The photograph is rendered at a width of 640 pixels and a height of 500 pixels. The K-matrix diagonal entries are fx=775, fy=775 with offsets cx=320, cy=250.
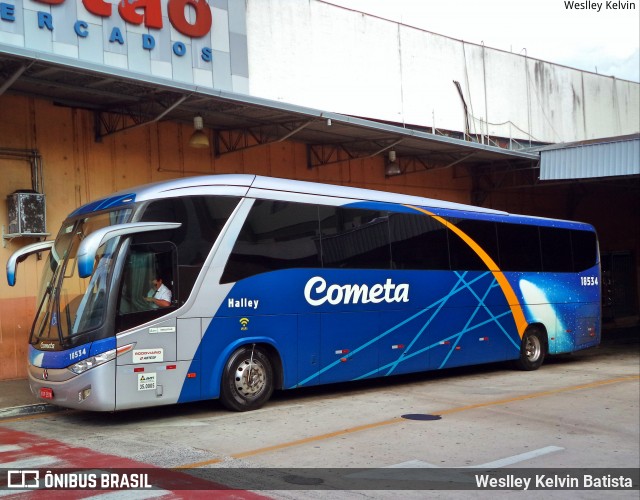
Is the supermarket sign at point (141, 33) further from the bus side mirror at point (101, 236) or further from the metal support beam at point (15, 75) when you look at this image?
the bus side mirror at point (101, 236)

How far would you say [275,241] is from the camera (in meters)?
12.2

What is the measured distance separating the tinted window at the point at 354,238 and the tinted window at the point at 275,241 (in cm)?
25

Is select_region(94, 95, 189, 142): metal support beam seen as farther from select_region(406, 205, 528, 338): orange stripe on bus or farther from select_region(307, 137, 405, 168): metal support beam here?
select_region(406, 205, 528, 338): orange stripe on bus

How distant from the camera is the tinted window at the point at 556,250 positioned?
707 inches

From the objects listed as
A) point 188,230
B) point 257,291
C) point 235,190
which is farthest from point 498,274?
point 188,230

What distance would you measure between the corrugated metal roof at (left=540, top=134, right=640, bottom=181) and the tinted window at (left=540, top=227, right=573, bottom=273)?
2.71 meters

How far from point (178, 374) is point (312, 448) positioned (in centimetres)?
266

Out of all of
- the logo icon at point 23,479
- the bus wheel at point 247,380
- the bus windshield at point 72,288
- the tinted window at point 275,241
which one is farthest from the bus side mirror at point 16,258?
the logo icon at point 23,479

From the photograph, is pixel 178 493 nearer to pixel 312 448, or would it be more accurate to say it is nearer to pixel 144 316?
pixel 312 448

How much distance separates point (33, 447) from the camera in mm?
9086

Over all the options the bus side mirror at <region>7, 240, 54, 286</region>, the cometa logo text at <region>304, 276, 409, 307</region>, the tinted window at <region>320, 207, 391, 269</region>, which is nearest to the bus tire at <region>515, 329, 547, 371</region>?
the cometa logo text at <region>304, 276, 409, 307</region>

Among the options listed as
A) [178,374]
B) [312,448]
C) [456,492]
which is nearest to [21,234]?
[178,374]

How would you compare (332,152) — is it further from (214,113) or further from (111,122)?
(111,122)

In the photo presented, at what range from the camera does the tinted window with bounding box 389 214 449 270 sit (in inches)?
565
